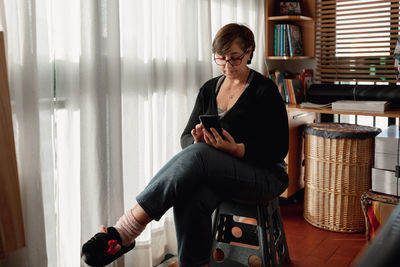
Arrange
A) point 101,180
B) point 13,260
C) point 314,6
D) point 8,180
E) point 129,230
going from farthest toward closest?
point 314,6
point 101,180
point 129,230
point 13,260
point 8,180

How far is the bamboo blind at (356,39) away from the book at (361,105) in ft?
1.46

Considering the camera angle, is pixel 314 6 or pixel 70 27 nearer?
pixel 70 27

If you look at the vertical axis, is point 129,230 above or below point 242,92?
below

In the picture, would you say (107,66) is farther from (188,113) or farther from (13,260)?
(13,260)

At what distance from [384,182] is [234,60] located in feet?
4.03

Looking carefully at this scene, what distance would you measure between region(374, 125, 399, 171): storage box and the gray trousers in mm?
1085

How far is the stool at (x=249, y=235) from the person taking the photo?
1.85 metres

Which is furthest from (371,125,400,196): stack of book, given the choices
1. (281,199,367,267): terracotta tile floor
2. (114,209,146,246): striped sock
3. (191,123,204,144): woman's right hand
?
(114,209,146,246): striped sock

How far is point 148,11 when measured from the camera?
2.04 meters

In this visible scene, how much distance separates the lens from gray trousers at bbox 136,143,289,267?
1.56 m

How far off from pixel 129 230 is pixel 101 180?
306mm

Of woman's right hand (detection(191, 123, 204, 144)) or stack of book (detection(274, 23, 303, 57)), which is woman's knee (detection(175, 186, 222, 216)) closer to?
woman's right hand (detection(191, 123, 204, 144))

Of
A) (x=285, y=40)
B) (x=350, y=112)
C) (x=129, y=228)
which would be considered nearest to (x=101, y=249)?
(x=129, y=228)

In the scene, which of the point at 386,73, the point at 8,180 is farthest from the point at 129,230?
the point at 386,73
